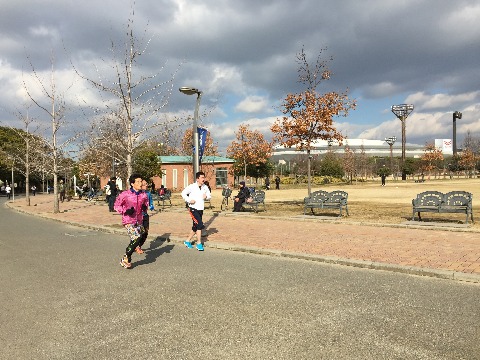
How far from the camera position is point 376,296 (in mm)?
5352

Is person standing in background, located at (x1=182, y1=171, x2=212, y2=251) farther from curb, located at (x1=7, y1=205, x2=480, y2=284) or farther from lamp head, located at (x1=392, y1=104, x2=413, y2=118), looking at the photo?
lamp head, located at (x1=392, y1=104, x2=413, y2=118)

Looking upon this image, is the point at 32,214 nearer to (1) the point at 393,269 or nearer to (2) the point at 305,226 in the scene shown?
(2) the point at 305,226

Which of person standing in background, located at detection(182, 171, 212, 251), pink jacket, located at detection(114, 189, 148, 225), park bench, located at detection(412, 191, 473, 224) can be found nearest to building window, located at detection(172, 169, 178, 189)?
park bench, located at detection(412, 191, 473, 224)

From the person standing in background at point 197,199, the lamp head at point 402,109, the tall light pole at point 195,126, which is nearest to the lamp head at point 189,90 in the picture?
the tall light pole at point 195,126

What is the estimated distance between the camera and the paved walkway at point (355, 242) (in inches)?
272

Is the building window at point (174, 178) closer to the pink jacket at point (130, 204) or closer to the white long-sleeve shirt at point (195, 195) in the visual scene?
the white long-sleeve shirt at point (195, 195)

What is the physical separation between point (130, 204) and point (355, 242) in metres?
5.23

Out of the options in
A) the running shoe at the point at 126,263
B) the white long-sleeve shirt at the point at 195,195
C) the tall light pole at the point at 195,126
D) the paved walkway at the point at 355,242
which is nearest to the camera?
the paved walkway at the point at 355,242

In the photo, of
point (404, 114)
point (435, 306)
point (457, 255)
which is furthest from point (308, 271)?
point (404, 114)

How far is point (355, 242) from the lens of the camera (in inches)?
364

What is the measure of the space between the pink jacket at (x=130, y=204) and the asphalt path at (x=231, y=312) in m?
0.92

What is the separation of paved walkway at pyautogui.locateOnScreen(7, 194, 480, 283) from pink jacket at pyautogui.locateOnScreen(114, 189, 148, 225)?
2.67 m

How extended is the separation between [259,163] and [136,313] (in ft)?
165

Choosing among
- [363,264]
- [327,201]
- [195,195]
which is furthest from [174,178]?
[363,264]
